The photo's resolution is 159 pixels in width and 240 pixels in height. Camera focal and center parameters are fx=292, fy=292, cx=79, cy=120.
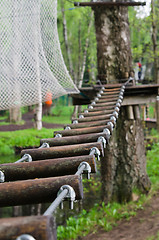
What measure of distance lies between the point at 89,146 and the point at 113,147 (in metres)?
3.17

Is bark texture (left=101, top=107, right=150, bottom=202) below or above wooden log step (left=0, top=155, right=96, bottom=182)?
below

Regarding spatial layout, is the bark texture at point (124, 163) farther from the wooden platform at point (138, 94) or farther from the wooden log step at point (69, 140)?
the wooden log step at point (69, 140)

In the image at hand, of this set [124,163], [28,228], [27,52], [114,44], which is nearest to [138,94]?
[114,44]

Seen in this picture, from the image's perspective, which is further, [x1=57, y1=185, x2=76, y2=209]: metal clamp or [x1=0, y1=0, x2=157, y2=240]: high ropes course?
[x1=0, y1=0, x2=157, y2=240]: high ropes course

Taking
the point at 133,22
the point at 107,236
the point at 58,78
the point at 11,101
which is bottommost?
the point at 107,236

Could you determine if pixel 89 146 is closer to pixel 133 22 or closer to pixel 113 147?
pixel 113 147

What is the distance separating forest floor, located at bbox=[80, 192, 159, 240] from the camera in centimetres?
368

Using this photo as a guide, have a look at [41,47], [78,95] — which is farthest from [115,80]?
[41,47]

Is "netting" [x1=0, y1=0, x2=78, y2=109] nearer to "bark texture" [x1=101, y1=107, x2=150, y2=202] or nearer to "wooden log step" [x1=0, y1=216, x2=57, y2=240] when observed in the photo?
"bark texture" [x1=101, y1=107, x2=150, y2=202]

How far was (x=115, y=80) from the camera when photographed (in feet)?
14.4

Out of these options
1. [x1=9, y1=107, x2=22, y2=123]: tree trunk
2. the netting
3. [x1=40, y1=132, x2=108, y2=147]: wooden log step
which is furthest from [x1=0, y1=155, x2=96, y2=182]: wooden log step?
[x1=9, y1=107, x2=22, y2=123]: tree trunk

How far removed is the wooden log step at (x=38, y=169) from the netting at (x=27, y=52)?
5.99 ft

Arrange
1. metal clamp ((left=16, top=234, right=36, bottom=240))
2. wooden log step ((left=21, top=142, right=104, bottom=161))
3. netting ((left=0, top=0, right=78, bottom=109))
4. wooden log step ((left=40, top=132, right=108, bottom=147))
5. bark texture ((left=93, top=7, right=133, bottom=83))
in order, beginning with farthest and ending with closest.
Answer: bark texture ((left=93, top=7, right=133, bottom=83)), netting ((left=0, top=0, right=78, bottom=109)), wooden log step ((left=40, top=132, right=108, bottom=147)), wooden log step ((left=21, top=142, right=104, bottom=161)), metal clamp ((left=16, top=234, right=36, bottom=240))

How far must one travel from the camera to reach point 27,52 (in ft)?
10.5
